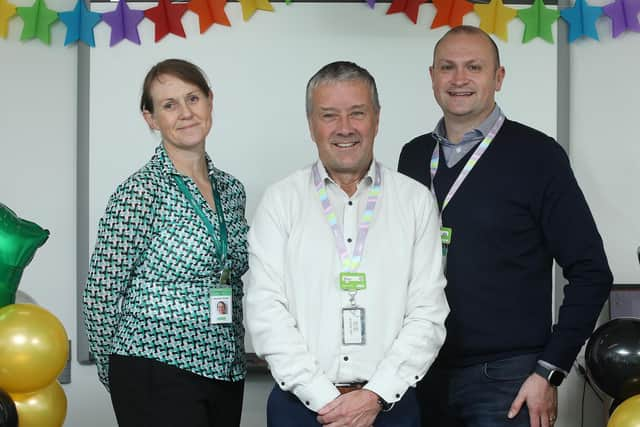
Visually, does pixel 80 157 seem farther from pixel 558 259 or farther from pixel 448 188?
pixel 558 259

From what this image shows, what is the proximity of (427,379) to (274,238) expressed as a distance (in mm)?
699

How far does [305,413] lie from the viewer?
213 cm

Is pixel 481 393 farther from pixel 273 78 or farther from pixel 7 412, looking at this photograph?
pixel 273 78

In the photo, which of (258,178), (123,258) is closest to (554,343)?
(123,258)

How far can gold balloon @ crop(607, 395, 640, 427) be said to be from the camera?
2.39m

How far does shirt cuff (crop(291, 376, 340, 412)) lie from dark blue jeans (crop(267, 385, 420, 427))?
0.07m

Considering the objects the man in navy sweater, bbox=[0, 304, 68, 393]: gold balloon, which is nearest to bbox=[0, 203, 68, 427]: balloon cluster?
bbox=[0, 304, 68, 393]: gold balloon

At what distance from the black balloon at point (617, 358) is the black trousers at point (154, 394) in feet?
3.90

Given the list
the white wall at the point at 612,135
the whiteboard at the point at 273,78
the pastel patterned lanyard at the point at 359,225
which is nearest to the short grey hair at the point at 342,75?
the pastel patterned lanyard at the point at 359,225

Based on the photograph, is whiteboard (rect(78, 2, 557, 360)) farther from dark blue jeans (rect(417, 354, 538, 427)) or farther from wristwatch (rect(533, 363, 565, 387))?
wristwatch (rect(533, 363, 565, 387))

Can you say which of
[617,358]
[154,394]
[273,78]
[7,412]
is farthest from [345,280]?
[273,78]

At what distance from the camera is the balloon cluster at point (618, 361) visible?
2510 millimetres

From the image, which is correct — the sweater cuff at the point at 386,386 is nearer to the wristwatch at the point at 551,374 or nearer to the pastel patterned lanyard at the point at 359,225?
the pastel patterned lanyard at the point at 359,225

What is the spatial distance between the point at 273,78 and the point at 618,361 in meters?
1.98
